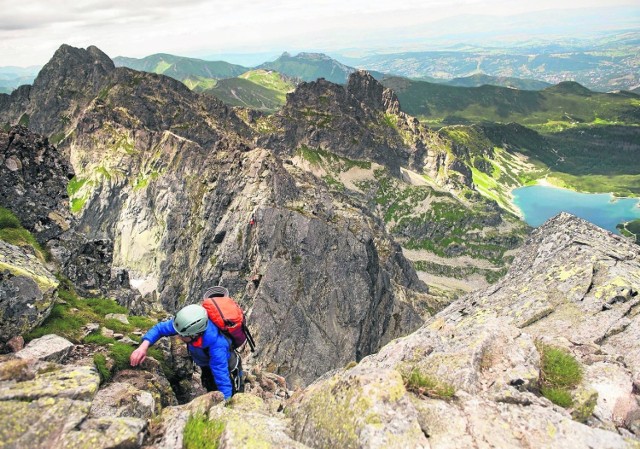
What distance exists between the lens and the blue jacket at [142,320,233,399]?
42.2 ft

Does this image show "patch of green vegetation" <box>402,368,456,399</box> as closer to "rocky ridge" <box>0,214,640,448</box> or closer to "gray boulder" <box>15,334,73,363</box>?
"rocky ridge" <box>0,214,640,448</box>

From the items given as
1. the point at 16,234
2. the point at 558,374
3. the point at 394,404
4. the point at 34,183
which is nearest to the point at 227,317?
the point at 394,404

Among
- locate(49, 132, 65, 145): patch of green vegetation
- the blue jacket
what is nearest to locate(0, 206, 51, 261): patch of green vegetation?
the blue jacket

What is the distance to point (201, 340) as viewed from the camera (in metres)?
12.8

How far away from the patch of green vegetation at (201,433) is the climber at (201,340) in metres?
3.00

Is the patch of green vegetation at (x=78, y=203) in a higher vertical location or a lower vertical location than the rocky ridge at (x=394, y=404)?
lower

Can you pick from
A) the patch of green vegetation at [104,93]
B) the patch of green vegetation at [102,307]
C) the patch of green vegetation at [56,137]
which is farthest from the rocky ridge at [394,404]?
the patch of green vegetation at [104,93]

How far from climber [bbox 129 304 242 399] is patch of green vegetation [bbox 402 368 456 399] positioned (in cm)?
568

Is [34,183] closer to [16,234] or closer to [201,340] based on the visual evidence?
[16,234]

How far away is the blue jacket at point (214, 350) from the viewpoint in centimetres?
1288

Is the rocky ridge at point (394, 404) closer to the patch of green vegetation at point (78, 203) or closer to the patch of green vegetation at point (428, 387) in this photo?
the patch of green vegetation at point (428, 387)

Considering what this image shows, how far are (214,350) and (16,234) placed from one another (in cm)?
1736

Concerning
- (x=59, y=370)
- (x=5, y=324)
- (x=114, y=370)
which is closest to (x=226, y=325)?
(x=59, y=370)

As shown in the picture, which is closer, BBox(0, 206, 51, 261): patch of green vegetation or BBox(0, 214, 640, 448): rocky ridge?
BBox(0, 214, 640, 448): rocky ridge
